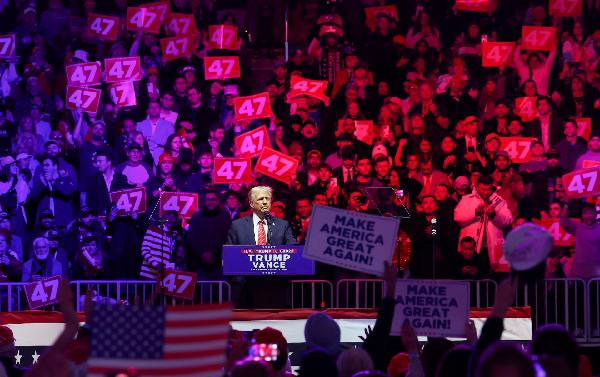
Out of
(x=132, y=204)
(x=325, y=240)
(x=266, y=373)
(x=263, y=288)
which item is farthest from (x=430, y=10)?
(x=266, y=373)

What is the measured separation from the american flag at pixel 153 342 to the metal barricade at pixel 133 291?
25.7 feet

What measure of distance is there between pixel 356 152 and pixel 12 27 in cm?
604

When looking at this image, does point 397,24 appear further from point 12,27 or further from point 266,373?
point 266,373

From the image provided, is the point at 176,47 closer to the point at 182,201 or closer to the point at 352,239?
the point at 182,201

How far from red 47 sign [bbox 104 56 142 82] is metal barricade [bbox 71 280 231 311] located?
4.14 metres

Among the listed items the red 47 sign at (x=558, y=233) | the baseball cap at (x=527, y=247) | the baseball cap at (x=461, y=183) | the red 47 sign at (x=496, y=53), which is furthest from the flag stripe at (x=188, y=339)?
the red 47 sign at (x=496, y=53)

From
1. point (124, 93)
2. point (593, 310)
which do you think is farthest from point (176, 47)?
point (593, 310)

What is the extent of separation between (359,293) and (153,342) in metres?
8.73

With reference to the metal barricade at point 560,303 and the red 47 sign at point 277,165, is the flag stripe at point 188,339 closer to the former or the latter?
the metal barricade at point 560,303

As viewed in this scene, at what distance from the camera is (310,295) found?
14.0 metres

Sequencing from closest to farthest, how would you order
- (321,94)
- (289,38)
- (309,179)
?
(309,179), (321,94), (289,38)

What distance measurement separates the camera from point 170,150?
16.2 metres

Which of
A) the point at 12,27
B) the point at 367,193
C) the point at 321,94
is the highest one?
the point at 12,27

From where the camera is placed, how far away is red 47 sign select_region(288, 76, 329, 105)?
16531mm
